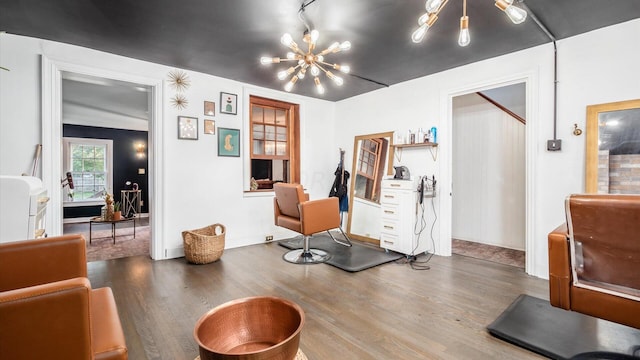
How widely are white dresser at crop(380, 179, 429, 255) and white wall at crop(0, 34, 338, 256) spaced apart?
1675mm

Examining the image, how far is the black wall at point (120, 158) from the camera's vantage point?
22.3ft

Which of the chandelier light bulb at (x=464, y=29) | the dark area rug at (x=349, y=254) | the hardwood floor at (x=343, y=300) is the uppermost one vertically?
the chandelier light bulb at (x=464, y=29)

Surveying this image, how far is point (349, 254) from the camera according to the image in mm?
3822

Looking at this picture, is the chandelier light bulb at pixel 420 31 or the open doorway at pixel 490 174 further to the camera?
the open doorway at pixel 490 174

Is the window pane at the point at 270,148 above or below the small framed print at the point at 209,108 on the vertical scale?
below

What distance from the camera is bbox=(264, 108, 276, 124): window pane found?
4.74 meters

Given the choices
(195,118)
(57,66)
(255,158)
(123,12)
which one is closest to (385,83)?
(255,158)

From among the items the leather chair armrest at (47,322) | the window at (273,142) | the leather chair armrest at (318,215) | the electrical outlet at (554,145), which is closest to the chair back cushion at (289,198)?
the leather chair armrest at (318,215)

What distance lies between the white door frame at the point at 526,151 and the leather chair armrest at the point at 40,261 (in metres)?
3.71

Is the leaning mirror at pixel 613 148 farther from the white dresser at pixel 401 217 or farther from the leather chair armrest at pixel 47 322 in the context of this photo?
the leather chair armrest at pixel 47 322

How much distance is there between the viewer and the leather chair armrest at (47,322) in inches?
31.1

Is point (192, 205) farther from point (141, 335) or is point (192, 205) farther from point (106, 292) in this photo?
point (106, 292)

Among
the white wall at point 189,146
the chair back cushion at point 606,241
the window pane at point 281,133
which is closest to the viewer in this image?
the chair back cushion at point 606,241

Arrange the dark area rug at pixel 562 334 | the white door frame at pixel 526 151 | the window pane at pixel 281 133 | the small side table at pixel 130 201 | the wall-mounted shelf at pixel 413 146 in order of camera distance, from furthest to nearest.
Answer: the small side table at pixel 130 201, the window pane at pixel 281 133, the wall-mounted shelf at pixel 413 146, the white door frame at pixel 526 151, the dark area rug at pixel 562 334
